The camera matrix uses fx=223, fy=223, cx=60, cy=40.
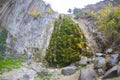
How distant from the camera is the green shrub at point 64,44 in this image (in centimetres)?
1552

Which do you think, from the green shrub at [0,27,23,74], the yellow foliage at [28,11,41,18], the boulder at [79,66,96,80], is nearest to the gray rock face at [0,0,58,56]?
the yellow foliage at [28,11,41,18]

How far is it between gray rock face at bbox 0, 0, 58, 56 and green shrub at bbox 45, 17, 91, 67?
1.74ft

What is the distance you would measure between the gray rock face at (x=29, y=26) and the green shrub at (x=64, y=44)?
0.53 metres

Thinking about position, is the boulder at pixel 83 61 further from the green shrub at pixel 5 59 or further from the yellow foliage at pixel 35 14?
the yellow foliage at pixel 35 14

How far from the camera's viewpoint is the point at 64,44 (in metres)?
16.5

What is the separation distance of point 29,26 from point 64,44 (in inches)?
154

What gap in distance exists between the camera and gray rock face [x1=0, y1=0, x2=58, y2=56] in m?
16.8

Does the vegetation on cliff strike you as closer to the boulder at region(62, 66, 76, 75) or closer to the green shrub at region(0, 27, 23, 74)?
the boulder at region(62, 66, 76, 75)

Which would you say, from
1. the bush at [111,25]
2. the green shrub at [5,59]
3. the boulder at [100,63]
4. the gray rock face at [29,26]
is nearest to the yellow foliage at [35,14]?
the gray rock face at [29,26]

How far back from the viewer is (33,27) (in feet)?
60.7

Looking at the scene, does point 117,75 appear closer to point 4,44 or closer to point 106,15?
point 106,15

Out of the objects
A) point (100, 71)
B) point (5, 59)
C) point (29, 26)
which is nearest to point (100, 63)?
point (100, 71)

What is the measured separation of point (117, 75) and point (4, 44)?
977 centimetres

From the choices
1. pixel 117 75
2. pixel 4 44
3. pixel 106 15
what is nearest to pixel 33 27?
pixel 4 44
